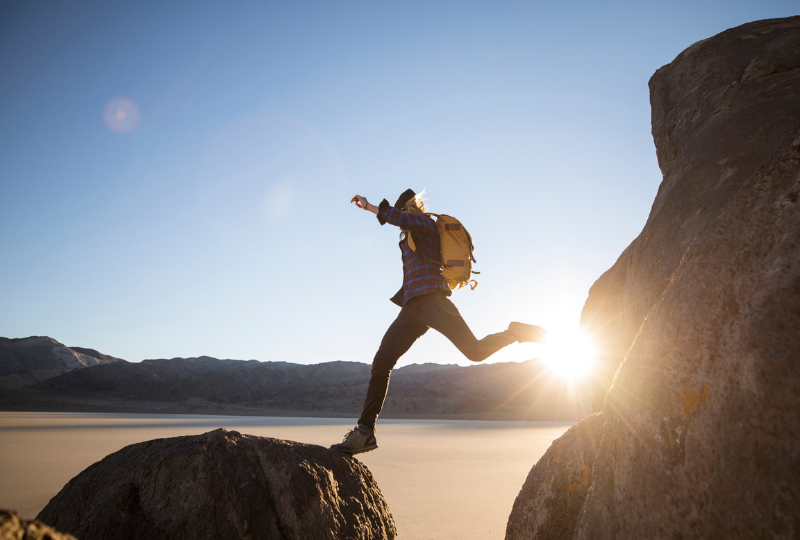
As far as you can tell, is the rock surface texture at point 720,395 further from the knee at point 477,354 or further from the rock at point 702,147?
the knee at point 477,354

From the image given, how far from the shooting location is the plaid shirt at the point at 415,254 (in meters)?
2.84

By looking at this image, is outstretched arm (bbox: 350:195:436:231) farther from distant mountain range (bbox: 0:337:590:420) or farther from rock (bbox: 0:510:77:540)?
distant mountain range (bbox: 0:337:590:420)

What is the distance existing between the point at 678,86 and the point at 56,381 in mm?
48378

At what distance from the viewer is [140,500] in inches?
81.7

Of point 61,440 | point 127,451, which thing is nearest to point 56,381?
point 61,440

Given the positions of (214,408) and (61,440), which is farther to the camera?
(214,408)

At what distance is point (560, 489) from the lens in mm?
2131

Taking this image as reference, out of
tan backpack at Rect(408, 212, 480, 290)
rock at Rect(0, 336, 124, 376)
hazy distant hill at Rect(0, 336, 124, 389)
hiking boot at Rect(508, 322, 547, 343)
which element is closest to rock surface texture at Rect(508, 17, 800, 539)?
hiking boot at Rect(508, 322, 547, 343)

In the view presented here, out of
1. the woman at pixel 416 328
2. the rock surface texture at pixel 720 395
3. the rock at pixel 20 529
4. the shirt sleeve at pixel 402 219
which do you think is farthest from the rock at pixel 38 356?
the rock surface texture at pixel 720 395

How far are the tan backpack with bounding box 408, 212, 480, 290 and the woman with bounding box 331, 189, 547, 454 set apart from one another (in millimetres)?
61

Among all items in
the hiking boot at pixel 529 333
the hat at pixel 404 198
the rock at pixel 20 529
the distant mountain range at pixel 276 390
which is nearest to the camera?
the rock at pixel 20 529

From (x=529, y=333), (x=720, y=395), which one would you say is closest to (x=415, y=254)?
(x=529, y=333)

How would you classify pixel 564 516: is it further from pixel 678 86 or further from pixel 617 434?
pixel 678 86

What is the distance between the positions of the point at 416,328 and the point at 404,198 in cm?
99
